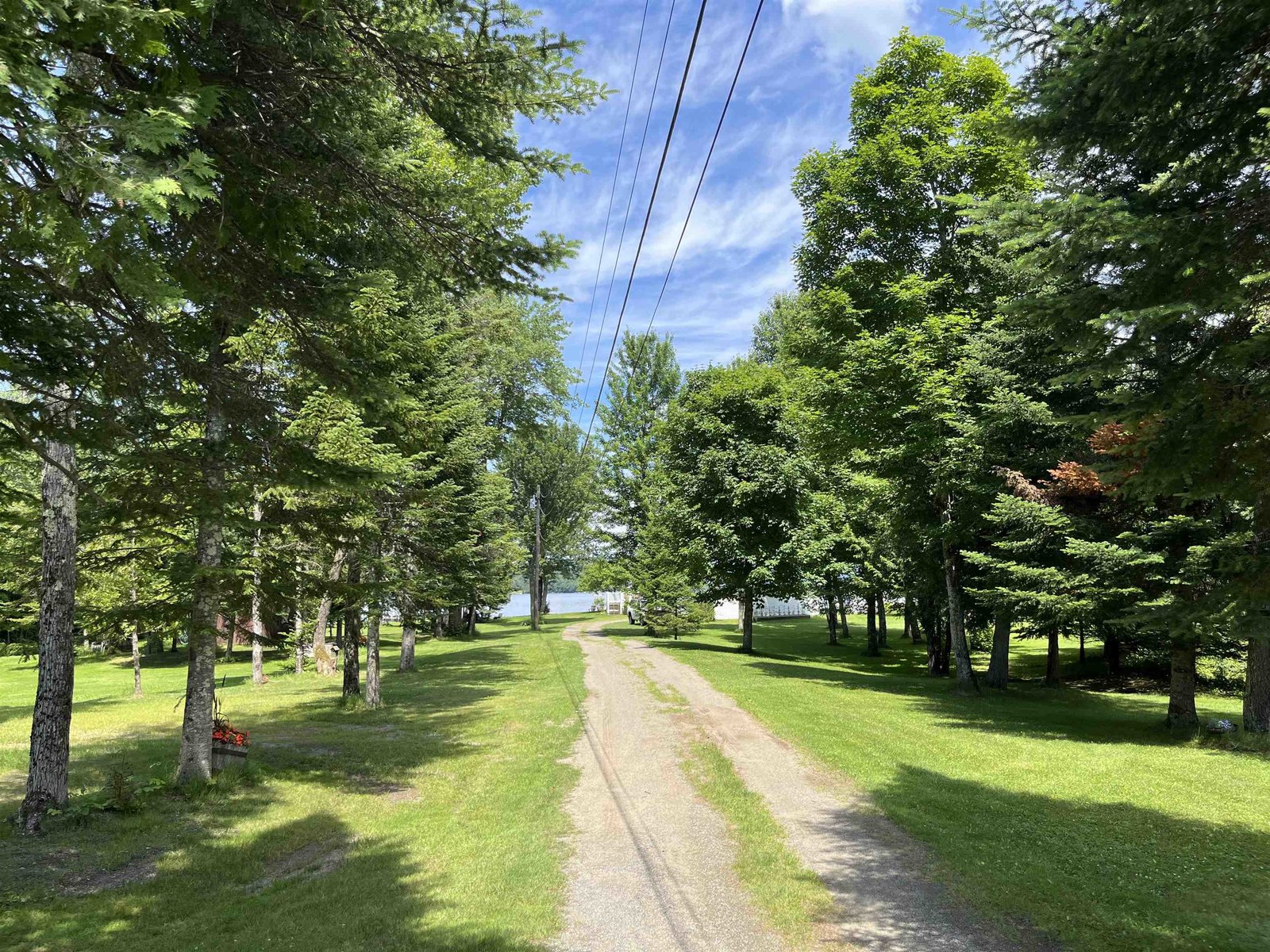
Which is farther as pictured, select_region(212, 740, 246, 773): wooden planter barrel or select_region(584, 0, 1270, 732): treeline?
select_region(212, 740, 246, 773): wooden planter barrel

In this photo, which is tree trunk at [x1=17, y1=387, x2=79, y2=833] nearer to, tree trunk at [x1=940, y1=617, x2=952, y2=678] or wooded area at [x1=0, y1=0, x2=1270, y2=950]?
wooded area at [x1=0, y1=0, x2=1270, y2=950]

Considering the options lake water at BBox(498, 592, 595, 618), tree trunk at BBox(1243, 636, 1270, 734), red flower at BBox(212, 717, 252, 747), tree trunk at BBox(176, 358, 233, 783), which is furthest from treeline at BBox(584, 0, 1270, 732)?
lake water at BBox(498, 592, 595, 618)

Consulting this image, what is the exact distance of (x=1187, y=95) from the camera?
17.4 feet

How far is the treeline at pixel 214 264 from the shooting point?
3.49 metres

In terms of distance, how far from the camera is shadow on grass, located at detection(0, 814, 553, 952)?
16.8 feet

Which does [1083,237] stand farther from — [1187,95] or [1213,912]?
[1213,912]

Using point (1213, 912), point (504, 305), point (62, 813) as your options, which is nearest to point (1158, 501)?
point (1213, 912)

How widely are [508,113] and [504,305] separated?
826 inches

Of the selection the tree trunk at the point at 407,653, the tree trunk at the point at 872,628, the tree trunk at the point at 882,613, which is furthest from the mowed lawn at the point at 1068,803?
the tree trunk at the point at 882,613

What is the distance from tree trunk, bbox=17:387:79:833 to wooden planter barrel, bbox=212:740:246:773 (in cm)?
186

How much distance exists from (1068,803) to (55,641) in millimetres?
11671

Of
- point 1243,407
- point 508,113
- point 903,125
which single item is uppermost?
point 903,125

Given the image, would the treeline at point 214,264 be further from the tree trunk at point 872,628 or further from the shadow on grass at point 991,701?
the tree trunk at point 872,628

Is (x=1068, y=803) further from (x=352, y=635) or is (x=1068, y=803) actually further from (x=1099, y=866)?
(x=352, y=635)
